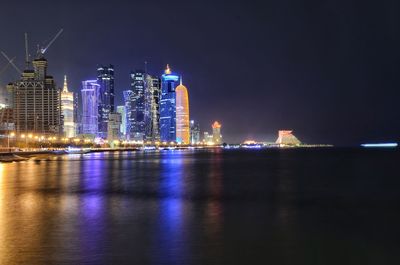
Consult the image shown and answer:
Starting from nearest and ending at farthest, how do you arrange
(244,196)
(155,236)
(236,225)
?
(155,236) < (236,225) < (244,196)

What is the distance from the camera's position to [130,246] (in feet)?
59.2

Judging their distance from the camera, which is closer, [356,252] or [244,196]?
[356,252]

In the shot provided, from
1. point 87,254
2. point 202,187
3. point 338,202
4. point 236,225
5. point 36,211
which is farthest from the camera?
point 202,187

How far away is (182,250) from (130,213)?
977 centimetres

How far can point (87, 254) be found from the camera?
16562 mm

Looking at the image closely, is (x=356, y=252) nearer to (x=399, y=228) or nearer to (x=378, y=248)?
(x=378, y=248)

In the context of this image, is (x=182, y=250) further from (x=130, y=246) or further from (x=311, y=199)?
(x=311, y=199)

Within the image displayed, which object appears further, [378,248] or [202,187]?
[202,187]

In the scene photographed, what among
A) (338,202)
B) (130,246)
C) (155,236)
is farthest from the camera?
(338,202)

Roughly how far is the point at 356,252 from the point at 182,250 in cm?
652

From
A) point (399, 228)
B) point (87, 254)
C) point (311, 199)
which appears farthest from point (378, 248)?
point (311, 199)

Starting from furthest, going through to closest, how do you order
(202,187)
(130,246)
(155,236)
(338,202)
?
(202,187), (338,202), (155,236), (130,246)

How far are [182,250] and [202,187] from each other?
1016 inches

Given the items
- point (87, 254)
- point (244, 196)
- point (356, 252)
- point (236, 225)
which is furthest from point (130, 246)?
point (244, 196)
